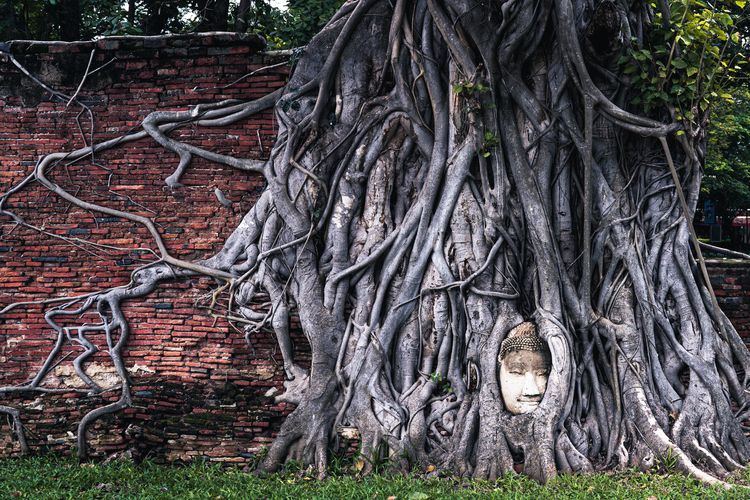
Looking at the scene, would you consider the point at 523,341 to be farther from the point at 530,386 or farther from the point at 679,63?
the point at 679,63

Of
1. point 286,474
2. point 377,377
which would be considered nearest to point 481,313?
point 377,377

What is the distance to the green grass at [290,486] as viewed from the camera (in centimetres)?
422

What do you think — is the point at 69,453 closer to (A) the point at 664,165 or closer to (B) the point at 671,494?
(B) the point at 671,494

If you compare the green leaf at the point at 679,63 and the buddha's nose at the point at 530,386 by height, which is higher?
the green leaf at the point at 679,63

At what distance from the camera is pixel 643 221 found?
17.2ft

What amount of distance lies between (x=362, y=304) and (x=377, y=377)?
52 centimetres

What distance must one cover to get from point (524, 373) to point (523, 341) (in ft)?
0.65

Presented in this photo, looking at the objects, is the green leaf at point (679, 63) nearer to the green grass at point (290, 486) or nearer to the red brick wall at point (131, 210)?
the green grass at point (290, 486)

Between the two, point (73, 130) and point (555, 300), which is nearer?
point (555, 300)

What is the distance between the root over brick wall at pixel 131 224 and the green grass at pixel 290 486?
0.57 metres

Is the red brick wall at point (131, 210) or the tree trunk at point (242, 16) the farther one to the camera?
the tree trunk at point (242, 16)

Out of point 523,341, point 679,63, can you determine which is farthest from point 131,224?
point 679,63

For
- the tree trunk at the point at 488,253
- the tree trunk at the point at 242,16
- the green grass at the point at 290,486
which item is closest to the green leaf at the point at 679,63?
the tree trunk at the point at 488,253

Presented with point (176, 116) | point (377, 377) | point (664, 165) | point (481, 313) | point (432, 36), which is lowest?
point (377, 377)
